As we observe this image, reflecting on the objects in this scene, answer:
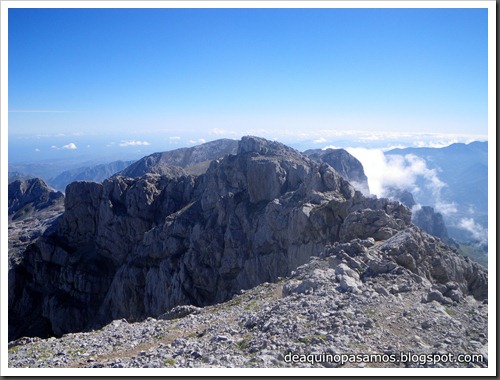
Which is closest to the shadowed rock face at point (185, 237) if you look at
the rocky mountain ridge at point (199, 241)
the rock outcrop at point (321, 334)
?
the rocky mountain ridge at point (199, 241)

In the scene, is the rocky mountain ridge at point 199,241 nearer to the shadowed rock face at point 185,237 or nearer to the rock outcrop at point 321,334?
the shadowed rock face at point 185,237

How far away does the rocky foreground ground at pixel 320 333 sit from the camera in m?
17.2

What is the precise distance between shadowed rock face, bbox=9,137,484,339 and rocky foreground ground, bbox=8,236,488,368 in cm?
1220

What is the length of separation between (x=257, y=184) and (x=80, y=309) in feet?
207

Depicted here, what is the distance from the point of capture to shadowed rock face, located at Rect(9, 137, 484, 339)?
61316 mm

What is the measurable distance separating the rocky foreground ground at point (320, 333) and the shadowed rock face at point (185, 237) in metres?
12.2

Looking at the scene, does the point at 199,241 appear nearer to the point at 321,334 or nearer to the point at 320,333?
the point at 320,333

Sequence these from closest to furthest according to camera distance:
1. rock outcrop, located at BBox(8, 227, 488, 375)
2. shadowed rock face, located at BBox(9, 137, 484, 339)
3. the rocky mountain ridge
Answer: rock outcrop, located at BBox(8, 227, 488, 375)
the rocky mountain ridge
shadowed rock face, located at BBox(9, 137, 484, 339)

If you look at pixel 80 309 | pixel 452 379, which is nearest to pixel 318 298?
pixel 452 379

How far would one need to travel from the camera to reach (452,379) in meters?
16.0

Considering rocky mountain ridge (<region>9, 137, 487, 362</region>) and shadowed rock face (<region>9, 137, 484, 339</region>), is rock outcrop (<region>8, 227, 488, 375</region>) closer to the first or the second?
rocky mountain ridge (<region>9, 137, 487, 362</region>)

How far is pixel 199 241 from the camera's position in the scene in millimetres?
91188

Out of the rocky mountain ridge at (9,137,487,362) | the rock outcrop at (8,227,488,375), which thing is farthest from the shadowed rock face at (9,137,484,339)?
the rock outcrop at (8,227,488,375)

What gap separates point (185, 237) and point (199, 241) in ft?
24.7
